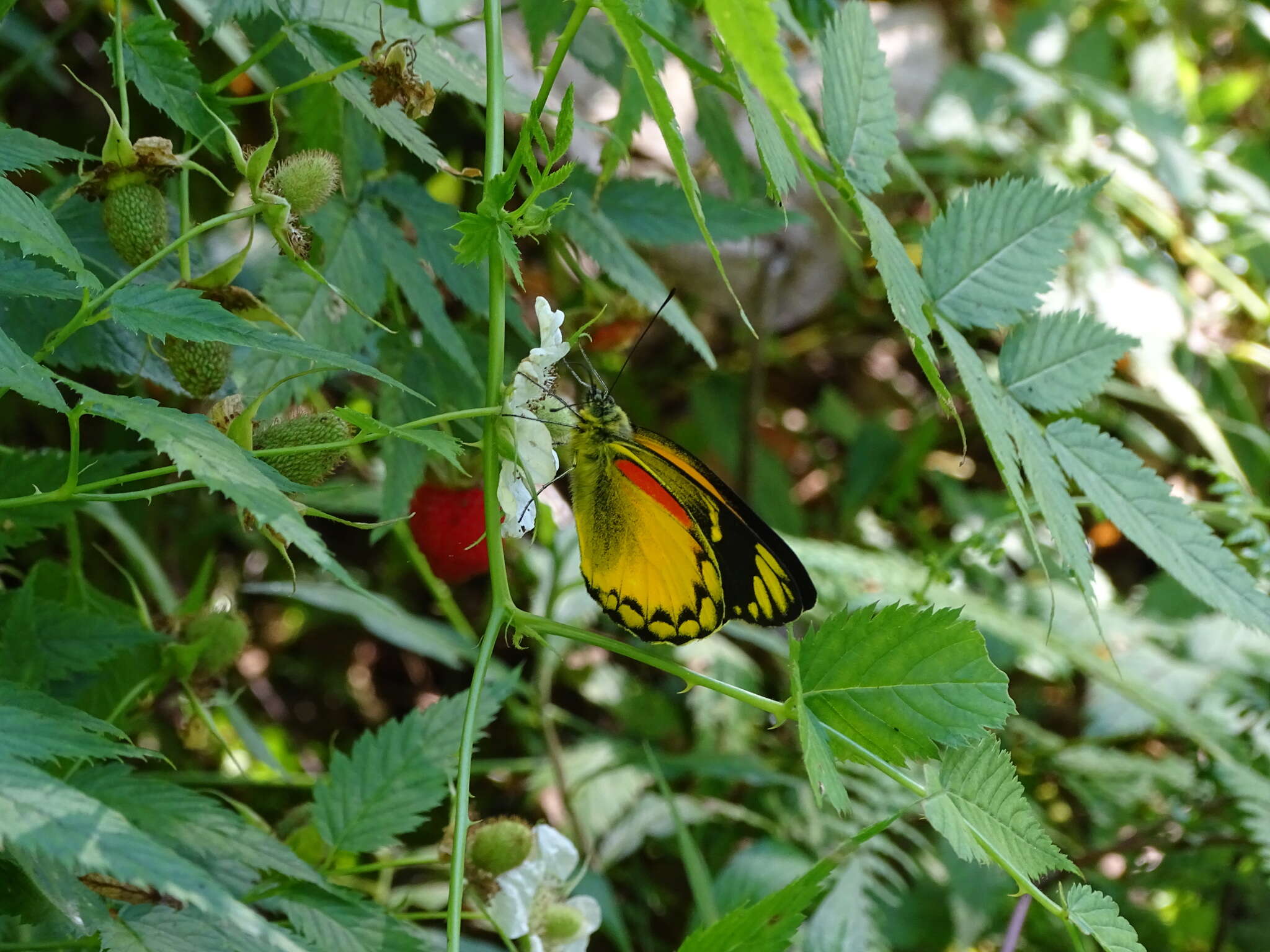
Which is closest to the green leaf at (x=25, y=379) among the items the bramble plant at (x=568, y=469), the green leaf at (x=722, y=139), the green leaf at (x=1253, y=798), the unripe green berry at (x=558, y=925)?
the bramble plant at (x=568, y=469)

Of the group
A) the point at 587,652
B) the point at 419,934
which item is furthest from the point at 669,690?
the point at 419,934

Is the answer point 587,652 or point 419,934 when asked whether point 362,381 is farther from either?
point 587,652

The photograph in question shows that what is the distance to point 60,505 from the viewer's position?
81 centimetres

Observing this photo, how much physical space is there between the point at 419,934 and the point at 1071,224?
702 millimetres

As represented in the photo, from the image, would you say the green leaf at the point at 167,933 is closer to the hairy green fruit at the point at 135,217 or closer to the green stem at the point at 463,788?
the green stem at the point at 463,788

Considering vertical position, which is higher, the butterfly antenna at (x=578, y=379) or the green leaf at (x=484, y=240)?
the green leaf at (x=484, y=240)

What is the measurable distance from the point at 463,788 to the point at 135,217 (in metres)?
0.42

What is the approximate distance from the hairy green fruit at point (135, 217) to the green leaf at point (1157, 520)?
24.9 inches

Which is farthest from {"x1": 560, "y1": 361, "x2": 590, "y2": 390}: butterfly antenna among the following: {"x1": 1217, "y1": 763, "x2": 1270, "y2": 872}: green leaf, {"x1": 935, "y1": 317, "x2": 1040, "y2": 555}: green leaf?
{"x1": 1217, "y1": 763, "x2": 1270, "y2": 872}: green leaf

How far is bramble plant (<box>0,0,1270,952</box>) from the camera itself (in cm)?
61

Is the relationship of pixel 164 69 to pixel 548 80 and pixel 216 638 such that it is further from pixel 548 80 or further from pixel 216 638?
pixel 216 638

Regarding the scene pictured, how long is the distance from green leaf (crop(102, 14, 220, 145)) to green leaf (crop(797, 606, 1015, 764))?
0.51 meters

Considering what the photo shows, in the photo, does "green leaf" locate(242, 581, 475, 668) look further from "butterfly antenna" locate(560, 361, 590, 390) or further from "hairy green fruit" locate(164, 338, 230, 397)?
"hairy green fruit" locate(164, 338, 230, 397)

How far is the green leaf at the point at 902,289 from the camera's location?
678 millimetres
